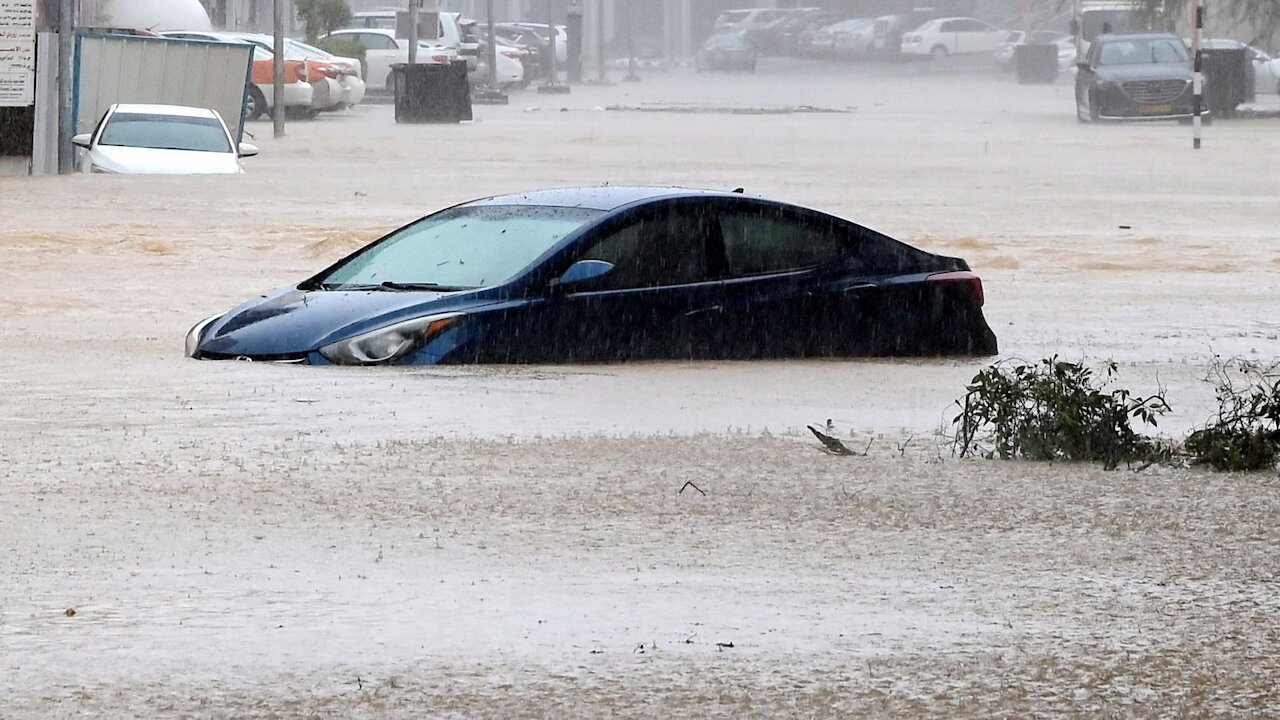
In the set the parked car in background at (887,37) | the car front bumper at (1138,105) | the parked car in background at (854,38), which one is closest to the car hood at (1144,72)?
the car front bumper at (1138,105)

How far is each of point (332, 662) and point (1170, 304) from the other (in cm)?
1124

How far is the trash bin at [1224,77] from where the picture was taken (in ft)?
146

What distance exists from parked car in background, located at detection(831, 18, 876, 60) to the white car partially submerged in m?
58.2

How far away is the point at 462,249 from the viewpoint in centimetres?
1183

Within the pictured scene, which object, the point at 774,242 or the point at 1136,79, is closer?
the point at 774,242

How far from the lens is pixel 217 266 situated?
17906mm

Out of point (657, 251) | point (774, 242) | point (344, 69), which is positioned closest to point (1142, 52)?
point (344, 69)

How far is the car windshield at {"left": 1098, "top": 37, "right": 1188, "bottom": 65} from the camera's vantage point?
146ft

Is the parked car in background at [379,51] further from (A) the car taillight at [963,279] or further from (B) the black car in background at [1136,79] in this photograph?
(A) the car taillight at [963,279]

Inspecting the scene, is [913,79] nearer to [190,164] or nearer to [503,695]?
[190,164]

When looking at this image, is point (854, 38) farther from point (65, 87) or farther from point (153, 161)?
point (153, 161)

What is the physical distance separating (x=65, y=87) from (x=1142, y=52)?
2318 cm

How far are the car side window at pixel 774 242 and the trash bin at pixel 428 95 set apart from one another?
3227cm

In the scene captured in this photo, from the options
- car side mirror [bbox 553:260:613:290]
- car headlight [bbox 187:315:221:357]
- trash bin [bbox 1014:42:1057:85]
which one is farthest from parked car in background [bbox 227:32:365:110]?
car side mirror [bbox 553:260:613:290]
